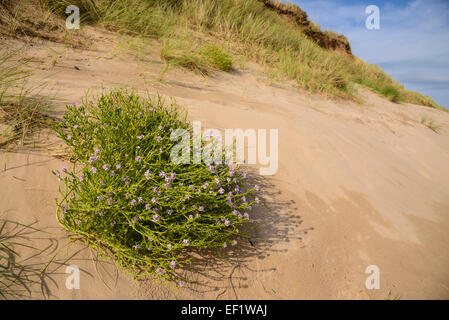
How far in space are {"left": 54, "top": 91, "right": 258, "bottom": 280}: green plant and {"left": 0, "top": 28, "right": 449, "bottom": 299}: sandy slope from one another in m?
0.13

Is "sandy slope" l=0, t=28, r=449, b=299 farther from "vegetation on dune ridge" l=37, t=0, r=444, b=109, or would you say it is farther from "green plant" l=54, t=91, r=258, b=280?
"vegetation on dune ridge" l=37, t=0, r=444, b=109

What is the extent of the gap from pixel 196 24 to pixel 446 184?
6285 millimetres

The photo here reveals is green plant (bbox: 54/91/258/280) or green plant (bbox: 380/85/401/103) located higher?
green plant (bbox: 380/85/401/103)

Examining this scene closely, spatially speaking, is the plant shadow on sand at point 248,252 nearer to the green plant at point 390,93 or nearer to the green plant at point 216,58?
the green plant at point 216,58

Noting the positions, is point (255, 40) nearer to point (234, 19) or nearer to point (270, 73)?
point (234, 19)

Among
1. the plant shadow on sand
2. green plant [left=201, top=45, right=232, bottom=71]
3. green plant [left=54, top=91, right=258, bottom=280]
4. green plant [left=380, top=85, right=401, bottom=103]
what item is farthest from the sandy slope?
green plant [left=380, top=85, right=401, bottom=103]

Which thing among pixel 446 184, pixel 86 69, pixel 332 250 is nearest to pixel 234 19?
pixel 86 69

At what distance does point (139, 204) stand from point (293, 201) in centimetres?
152

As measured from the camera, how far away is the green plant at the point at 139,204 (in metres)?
1.71

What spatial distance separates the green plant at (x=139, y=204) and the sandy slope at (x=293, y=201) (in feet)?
0.43

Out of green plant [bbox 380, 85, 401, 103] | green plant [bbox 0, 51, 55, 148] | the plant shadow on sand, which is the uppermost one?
green plant [bbox 380, 85, 401, 103]

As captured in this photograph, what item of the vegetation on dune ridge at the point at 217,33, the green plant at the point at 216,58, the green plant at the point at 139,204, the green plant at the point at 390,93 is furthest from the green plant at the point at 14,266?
the green plant at the point at 390,93

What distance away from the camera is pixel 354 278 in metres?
2.07

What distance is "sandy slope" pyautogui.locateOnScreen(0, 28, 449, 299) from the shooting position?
184cm
